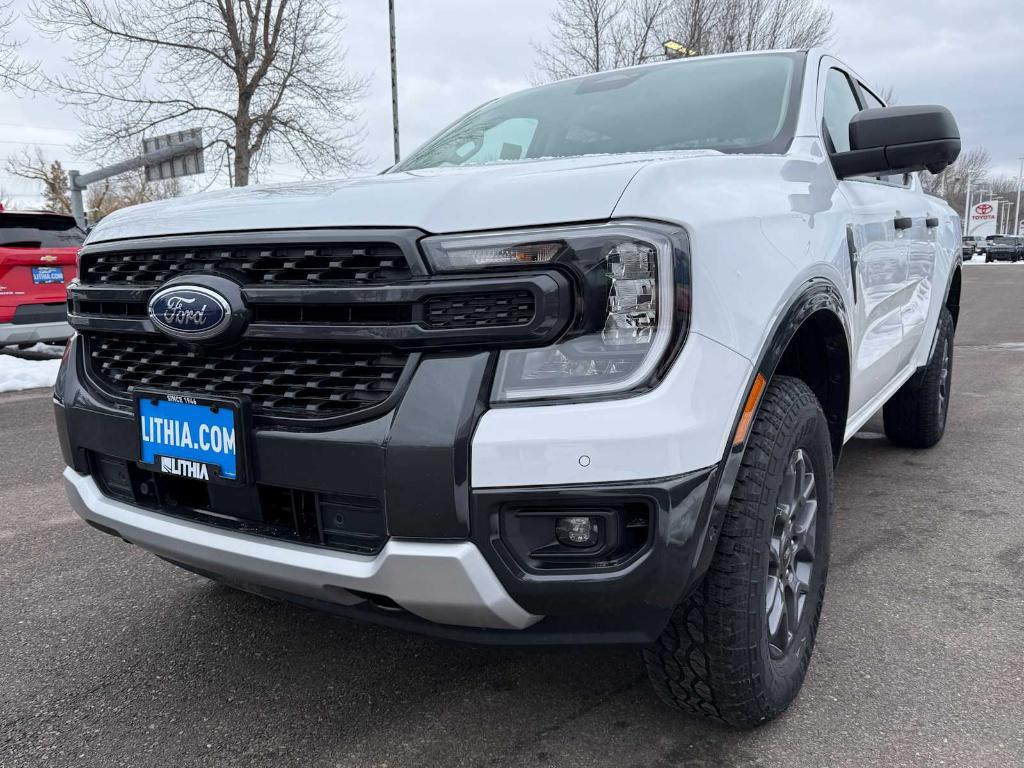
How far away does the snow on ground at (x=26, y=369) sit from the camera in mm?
6902

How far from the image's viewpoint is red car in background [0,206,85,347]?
7000 mm

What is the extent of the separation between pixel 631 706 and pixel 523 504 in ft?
2.64

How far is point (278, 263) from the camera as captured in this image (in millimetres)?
1639

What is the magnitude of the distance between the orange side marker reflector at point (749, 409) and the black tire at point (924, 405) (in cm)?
273

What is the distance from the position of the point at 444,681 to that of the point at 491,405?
977 mm

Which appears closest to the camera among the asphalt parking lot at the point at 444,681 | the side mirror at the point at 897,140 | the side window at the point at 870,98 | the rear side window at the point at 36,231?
the asphalt parking lot at the point at 444,681

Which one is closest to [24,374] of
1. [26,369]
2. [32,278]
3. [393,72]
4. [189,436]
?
[26,369]

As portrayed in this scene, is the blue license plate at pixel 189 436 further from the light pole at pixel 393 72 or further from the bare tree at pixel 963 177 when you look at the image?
the bare tree at pixel 963 177

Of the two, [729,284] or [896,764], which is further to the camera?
[896,764]

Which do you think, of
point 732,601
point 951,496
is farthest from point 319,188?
point 951,496

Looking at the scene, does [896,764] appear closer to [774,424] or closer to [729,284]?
[774,424]

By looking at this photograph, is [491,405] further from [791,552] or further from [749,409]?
[791,552]

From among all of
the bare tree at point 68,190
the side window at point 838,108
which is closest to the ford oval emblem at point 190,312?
the side window at point 838,108

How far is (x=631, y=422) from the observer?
1396 millimetres
